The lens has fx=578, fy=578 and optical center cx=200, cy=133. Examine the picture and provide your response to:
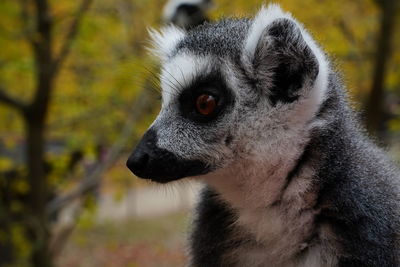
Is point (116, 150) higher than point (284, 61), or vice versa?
point (284, 61)

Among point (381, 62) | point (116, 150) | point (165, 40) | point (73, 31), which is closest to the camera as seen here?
point (165, 40)

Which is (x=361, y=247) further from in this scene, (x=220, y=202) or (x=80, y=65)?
(x=80, y=65)

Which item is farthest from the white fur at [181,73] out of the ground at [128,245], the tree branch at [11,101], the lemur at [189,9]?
the ground at [128,245]

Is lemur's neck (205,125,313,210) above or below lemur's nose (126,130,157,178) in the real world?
below

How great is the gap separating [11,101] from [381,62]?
11.8ft

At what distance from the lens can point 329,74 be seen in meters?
2.25

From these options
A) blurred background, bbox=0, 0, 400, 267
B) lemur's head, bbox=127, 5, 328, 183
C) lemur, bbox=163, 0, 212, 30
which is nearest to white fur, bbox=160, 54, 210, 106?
lemur's head, bbox=127, 5, 328, 183

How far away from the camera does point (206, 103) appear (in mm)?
2160

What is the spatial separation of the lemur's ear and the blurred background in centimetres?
276

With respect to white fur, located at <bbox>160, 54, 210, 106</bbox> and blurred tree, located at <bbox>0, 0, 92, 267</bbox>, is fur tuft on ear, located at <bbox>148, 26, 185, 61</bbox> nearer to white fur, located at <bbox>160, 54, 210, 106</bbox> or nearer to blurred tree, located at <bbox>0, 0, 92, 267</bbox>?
white fur, located at <bbox>160, 54, 210, 106</bbox>

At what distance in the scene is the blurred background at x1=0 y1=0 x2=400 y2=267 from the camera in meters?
5.34

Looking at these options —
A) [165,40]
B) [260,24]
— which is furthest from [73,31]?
[260,24]

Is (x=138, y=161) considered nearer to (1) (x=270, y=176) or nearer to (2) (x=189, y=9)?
(1) (x=270, y=176)

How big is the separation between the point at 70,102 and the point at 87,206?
1184 millimetres
